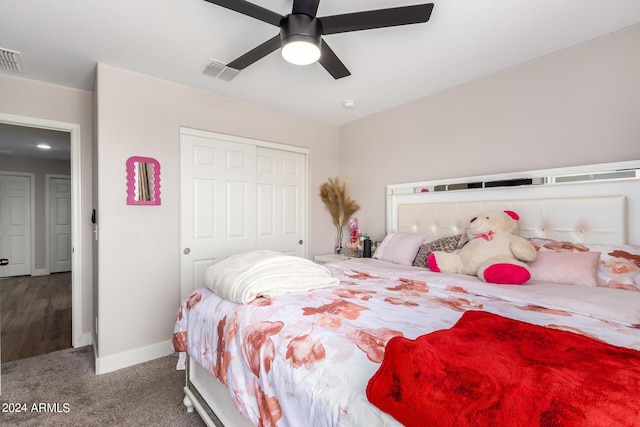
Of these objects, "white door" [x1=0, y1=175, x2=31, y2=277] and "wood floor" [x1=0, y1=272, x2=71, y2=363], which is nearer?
"wood floor" [x1=0, y1=272, x2=71, y2=363]

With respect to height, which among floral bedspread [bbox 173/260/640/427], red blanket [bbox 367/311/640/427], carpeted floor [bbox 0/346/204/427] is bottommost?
carpeted floor [bbox 0/346/204/427]

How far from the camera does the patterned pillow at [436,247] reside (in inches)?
95.9

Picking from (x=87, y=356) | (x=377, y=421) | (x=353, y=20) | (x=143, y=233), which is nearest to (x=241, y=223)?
(x=143, y=233)

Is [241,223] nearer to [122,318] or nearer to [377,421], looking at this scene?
[122,318]

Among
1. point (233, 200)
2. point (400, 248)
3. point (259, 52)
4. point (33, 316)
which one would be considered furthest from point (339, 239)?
point (33, 316)

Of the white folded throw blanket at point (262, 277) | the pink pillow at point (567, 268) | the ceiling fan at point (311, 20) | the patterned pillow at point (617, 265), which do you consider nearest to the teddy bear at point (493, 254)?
the pink pillow at point (567, 268)

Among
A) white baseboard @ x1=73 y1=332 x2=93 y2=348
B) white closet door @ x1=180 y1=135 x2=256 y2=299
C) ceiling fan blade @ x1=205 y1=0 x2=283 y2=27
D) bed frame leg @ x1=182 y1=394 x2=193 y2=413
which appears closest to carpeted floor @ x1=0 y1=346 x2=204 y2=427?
bed frame leg @ x1=182 y1=394 x2=193 y2=413

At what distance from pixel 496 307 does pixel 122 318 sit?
2691mm

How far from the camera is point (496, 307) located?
1.44m

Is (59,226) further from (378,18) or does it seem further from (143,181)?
(378,18)

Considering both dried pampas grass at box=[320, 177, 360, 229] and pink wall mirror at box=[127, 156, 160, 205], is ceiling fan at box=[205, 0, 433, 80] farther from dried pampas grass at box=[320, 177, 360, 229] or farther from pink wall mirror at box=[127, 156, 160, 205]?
dried pampas grass at box=[320, 177, 360, 229]

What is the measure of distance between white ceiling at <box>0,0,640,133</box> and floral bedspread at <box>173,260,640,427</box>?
160cm

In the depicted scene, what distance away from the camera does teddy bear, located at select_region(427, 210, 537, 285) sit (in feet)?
5.97

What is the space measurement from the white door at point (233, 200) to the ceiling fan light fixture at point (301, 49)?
5.25 ft
